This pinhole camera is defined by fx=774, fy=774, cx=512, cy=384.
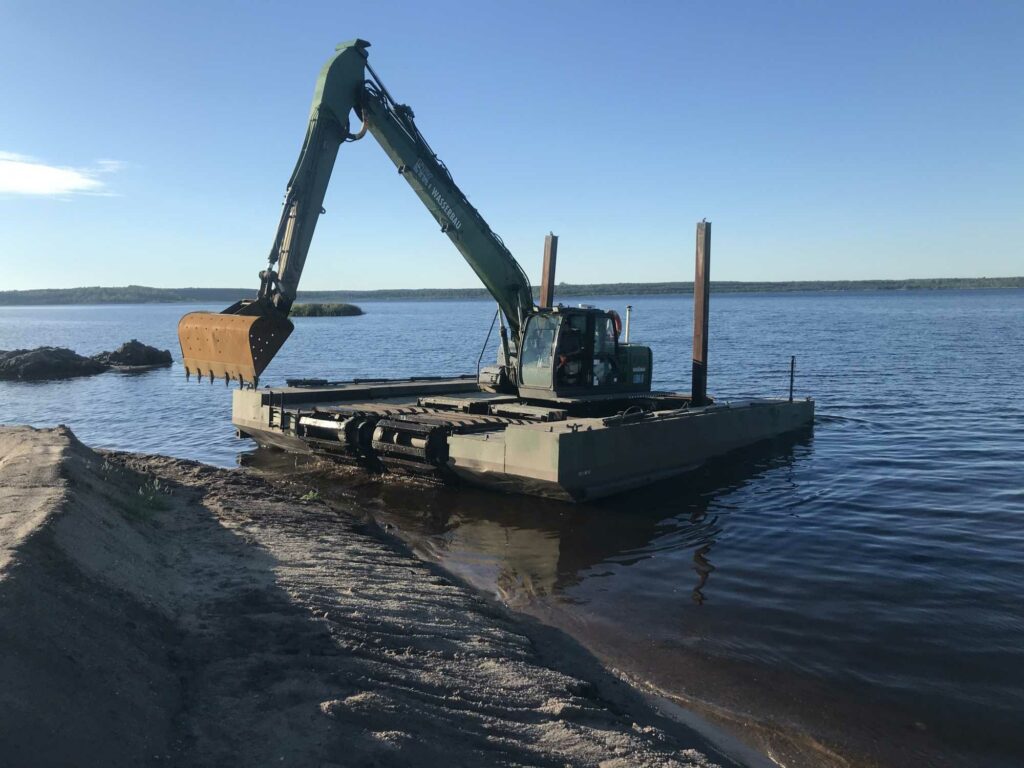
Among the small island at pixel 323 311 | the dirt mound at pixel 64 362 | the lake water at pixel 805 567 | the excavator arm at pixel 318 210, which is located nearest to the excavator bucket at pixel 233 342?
the excavator arm at pixel 318 210

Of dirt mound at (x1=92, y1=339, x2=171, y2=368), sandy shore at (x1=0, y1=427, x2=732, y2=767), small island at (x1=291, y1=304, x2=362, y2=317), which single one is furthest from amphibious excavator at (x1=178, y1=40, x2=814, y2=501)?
small island at (x1=291, y1=304, x2=362, y2=317)

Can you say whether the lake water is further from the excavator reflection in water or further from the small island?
the small island

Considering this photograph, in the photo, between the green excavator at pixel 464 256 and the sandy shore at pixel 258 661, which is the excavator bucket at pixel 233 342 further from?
the sandy shore at pixel 258 661

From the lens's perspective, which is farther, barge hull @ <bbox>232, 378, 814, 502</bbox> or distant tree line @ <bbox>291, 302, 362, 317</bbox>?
distant tree line @ <bbox>291, 302, 362, 317</bbox>

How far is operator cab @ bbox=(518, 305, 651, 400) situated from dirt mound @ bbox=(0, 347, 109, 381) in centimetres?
2537

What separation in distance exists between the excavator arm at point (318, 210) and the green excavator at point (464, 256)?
2cm

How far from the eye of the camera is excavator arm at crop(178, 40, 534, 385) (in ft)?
38.2

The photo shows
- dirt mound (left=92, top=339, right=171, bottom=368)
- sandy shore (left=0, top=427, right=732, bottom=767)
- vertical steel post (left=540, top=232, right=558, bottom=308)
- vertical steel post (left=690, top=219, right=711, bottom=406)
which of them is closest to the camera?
sandy shore (left=0, top=427, right=732, bottom=767)

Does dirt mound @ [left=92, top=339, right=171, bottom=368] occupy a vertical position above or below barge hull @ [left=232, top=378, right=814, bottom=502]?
below

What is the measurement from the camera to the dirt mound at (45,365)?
31.0 m

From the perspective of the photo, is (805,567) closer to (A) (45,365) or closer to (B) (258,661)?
(B) (258,661)

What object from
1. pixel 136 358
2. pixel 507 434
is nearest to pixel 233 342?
pixel 507 434

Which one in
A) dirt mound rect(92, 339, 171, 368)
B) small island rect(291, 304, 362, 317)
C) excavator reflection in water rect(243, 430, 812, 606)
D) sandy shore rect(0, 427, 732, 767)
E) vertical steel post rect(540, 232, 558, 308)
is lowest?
excavator reflection in water rect(243, 430, 812, 606)

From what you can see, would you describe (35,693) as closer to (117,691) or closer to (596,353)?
(117,691)
